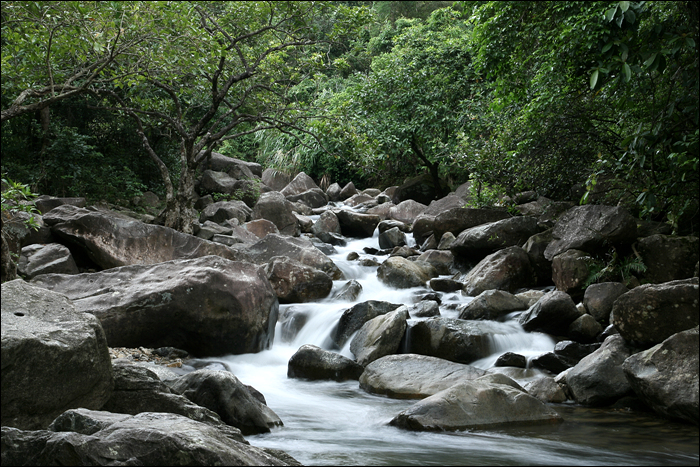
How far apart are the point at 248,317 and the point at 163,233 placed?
357cm

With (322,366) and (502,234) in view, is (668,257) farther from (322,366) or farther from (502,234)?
(322,366)

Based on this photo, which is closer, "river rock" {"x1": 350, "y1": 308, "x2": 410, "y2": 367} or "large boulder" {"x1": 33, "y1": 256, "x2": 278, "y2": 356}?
"large boulder" {"x1": 33, "y1": 256, "x2": 278, "y2": 356}

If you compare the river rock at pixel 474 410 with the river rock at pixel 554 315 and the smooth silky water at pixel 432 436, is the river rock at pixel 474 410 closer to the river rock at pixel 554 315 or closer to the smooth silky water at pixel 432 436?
the smooth silky water at pixel 432 436

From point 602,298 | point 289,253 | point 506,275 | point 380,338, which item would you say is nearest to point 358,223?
point 289,253

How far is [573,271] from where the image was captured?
8.92 metres

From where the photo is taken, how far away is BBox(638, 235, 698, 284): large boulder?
26.0ft

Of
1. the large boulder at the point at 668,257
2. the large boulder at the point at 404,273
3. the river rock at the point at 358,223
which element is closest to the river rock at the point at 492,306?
the large boulder at the point at 668,257

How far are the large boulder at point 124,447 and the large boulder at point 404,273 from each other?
864 cm

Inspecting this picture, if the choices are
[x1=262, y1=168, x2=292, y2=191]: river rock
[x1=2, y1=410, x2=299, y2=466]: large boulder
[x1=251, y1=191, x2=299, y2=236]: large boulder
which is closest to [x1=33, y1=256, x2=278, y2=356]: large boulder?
[x1=2, y1=410, x2=299, y2=466]: large boulder

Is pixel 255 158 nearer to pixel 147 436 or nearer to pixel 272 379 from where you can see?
pixel 272 379

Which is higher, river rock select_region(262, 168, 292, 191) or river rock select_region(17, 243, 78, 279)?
river rock select_region(262, 168, 292, 191)

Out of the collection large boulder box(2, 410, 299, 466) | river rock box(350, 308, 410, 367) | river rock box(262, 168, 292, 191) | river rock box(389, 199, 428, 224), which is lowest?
large boulder box(2, 410, 299, 466)

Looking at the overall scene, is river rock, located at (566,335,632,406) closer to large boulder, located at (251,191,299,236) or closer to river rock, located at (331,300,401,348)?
river rock, located at (331,300,401,348)

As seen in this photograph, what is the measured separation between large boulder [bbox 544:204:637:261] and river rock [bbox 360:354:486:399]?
148 inches
